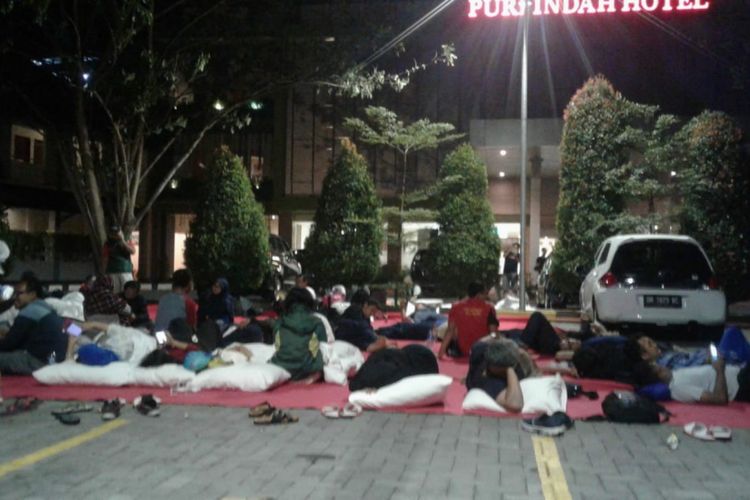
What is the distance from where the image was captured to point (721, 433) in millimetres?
6734

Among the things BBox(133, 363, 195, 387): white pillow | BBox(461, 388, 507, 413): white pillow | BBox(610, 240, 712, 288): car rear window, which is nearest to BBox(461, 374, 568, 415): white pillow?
BBox(461, 388, 507, 413): white pillow

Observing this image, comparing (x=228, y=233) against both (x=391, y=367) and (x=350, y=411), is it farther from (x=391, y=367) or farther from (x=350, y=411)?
(x=350, y=411)

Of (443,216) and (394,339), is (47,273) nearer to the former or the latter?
(443,216)

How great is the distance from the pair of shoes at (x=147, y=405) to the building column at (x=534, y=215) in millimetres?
20956

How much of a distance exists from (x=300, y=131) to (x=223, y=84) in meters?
13.3

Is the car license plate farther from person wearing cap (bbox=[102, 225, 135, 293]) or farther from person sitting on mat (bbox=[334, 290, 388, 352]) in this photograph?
person wearing cap (bbox=[102, 225, 135, 293])

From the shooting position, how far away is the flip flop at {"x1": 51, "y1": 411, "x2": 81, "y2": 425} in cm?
711

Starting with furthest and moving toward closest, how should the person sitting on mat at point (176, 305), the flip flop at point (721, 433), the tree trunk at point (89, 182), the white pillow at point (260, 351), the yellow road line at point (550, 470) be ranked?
the tree trunk at point (89, 182)
the person sitting on mat at point (176, 305)
the white pillow at point (260, 351)
the flip flop at point (721, 433)
the yellow road line at point (550, 470)

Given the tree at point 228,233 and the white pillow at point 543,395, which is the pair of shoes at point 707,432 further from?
the tree at point 228,233

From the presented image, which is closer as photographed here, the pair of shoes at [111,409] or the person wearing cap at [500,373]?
the pair of shoes at [111,409]

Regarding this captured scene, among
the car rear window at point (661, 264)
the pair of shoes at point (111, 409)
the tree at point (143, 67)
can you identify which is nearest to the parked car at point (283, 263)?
the tree at point (143, 67)

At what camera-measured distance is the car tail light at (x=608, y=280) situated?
43.3 ft

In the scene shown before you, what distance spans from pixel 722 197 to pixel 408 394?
525 inches

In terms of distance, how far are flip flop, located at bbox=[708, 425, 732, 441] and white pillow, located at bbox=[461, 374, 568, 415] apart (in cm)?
136
